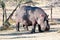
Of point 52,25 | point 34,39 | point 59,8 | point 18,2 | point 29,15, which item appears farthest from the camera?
point 59,8

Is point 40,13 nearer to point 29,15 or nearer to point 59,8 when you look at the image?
point 29,15

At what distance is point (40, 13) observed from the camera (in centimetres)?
2252

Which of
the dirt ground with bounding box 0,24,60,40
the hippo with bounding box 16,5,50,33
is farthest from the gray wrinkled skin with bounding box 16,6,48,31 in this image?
the dirt ground with bounding box 0,24,60,40

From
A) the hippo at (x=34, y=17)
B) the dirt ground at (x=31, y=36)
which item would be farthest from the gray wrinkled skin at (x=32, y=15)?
the dirt ground at (x=31, y=36)

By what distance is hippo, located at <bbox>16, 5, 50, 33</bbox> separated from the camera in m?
21.9

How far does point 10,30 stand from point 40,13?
295 cm

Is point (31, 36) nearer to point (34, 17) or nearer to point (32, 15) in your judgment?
point (34, 17)

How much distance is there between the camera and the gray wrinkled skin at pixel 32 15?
22080mm

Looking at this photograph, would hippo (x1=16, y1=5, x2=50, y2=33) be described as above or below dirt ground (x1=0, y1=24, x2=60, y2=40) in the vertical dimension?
above

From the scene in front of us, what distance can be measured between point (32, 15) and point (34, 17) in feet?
0.93

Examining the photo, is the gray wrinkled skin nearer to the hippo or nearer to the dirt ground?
the hippo

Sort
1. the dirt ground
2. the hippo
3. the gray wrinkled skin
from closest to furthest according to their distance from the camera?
the dirt ground < the hippo < the gray wrinkled skin

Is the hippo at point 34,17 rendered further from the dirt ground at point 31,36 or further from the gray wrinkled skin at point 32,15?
the dirt ground at point 31,36

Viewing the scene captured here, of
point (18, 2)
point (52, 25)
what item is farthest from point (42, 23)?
point (52, 25)
